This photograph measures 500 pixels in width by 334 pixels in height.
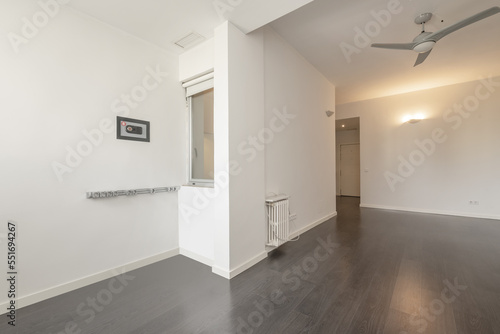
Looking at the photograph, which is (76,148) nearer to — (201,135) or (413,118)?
(201,135)

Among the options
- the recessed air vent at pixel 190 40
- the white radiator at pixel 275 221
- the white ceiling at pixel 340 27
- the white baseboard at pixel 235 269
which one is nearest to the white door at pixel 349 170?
the white ceiling at pixel 340 27

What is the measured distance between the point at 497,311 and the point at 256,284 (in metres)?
2.05

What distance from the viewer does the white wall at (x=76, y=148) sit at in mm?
1842

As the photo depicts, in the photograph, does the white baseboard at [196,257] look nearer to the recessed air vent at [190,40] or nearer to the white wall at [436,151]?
the recessed air vent at [190,40]

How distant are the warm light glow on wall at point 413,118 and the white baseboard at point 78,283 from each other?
6.64 metres

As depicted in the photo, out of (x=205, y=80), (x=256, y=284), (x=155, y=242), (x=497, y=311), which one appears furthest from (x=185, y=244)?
(x=497, y=311)

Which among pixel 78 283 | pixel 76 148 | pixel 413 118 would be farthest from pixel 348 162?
pixel 78 283

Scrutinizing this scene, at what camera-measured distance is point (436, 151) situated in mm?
5316

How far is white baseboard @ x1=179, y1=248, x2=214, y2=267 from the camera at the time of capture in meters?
2.65

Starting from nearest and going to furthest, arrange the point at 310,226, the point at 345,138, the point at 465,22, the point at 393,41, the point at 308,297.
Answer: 1. the point at 308,297
2. the point at 465,22
3. the point at 393,41
4. the point at 310,226
5. the point at 345,138

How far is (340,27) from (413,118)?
4.13 m

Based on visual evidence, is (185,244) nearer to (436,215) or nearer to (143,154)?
(143,154)

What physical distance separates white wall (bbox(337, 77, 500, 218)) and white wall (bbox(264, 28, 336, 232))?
1.95 metres

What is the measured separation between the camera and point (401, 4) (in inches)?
100.0
